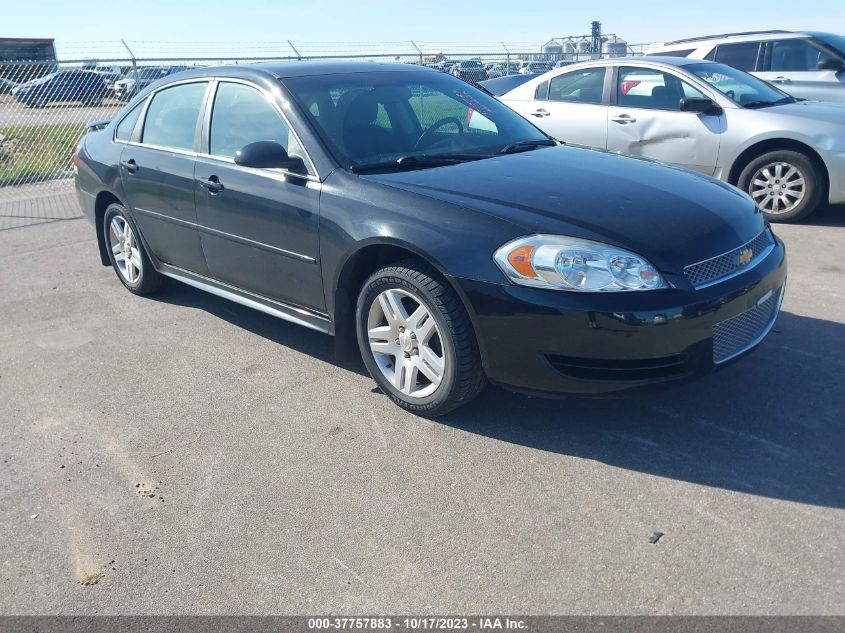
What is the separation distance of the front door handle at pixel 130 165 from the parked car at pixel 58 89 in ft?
27.3

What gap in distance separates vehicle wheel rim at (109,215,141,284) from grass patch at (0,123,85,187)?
714 centimetres

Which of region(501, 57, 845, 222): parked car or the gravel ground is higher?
region(501, 57, 845, 222): parked car

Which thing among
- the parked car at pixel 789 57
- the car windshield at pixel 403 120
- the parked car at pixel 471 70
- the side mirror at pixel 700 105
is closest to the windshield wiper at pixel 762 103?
the side mirror at pixel 700 105

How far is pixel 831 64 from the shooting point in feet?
31.6

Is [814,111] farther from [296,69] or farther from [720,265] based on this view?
[296,69]

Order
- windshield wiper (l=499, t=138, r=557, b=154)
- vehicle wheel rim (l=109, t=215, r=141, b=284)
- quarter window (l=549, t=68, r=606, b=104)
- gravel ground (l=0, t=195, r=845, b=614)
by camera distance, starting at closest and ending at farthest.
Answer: gravel ground (l=0, t=195, r=845, b=614) → windshield wiper (l=499, t=138, r=557, b=154) → vehicle wheel rim (l=109, t=215, r=141, b=284) → quarter window (l=549, t=68, r=606, b=104)

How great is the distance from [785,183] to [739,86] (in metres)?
1.21

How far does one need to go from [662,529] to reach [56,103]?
12653 mm

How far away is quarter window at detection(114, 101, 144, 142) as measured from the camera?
5436mm

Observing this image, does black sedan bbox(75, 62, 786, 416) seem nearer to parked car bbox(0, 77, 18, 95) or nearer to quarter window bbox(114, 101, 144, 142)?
quarter window bbox(114, 101, 144, 142)

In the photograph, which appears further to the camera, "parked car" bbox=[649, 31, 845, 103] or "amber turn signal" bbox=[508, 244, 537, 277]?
"parked car" bbox=[649, 31, 845, 103]

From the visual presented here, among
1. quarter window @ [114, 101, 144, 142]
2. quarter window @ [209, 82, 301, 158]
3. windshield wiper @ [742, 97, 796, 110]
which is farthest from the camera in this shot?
windshield wiper @ [742, 97, 796, 110]

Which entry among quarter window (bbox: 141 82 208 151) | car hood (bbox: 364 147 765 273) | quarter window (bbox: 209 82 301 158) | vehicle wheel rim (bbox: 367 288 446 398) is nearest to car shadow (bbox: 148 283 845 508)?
vehicle wheel rim (bbox: 367 288 446 398)

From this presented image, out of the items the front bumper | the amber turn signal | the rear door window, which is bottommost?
the front bumper
